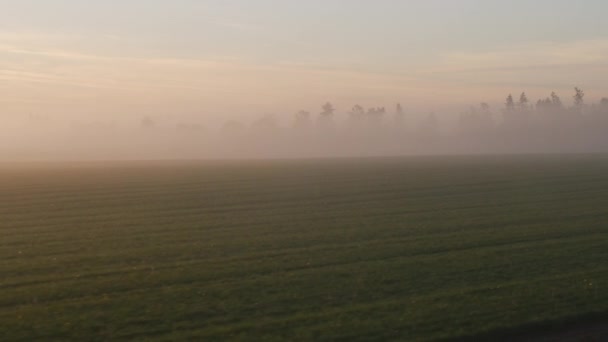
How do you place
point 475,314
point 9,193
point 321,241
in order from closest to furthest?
point 475,314
point 321,241
point 9,193

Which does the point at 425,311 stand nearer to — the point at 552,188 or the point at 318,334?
the point at 318,334

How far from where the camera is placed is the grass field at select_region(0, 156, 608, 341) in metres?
16.2

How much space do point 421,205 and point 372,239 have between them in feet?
44.5

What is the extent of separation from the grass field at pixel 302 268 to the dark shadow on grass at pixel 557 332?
150 mm

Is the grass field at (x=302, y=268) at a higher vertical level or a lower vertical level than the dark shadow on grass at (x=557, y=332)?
higher

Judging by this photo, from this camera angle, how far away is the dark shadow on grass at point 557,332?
15.4 meters

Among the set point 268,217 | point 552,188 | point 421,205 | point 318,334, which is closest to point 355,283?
point 318,334

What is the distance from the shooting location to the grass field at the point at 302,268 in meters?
16.2

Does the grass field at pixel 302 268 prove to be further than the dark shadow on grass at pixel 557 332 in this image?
Yes

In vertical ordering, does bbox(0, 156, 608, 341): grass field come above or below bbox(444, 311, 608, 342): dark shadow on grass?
above

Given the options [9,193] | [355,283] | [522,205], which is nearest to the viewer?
[355,283]

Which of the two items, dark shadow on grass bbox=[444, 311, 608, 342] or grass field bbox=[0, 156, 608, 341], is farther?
grass field bbox=[0, 156, 608, 341]

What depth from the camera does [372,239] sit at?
28031mm

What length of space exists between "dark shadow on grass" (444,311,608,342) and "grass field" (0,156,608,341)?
15 cm
